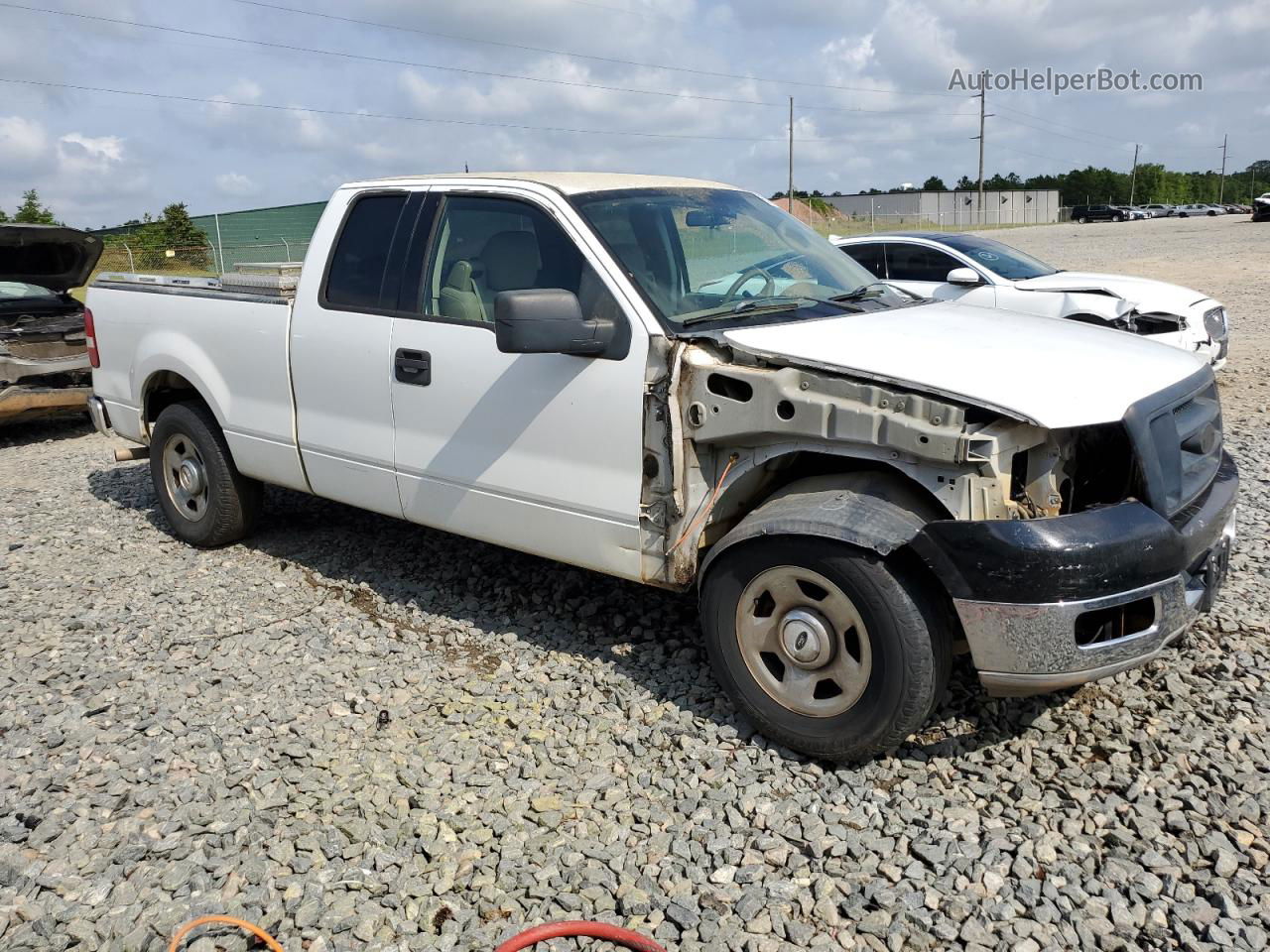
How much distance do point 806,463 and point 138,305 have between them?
14.1 feet

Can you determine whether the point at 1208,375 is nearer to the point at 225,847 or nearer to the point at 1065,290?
the point at 225,847

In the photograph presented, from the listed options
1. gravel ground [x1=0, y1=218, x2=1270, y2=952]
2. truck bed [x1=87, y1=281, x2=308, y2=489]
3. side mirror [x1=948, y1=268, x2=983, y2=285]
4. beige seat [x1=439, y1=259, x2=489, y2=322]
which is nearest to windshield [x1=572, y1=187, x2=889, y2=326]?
beige seat [x1=439, y1=259, x2=489, y2=322]

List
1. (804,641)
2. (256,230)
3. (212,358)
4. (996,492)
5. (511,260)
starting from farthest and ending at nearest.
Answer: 1. (256,230)
2. (212,358)
3. (511,260)
4. (804,641)
5. (996,492)

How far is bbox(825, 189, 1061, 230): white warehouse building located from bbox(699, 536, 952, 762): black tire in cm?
6226

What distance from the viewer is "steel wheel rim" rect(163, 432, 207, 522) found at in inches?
236

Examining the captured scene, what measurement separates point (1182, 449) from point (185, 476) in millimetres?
5132

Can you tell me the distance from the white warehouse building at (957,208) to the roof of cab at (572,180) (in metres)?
60.7

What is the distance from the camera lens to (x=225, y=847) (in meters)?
3.27

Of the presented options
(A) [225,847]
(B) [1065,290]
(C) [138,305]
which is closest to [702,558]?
(A) [225,847]

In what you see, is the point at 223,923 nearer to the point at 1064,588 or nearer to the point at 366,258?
the point at 1064,588

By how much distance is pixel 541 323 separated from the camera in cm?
367

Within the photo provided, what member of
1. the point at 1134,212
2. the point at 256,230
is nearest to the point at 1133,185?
the point at 1134,212

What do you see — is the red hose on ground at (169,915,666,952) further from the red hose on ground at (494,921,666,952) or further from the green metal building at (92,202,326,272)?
the green metal building at (92,202,326,272)

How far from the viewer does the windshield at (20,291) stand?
1001 centimetres
